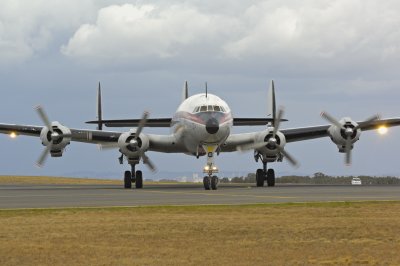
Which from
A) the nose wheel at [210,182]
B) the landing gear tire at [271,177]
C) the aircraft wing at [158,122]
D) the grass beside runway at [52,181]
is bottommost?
the nose wheel at [210,182]

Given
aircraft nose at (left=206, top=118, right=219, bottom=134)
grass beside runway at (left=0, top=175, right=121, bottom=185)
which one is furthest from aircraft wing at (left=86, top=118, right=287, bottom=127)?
grass beside runway at (left=0, top=175, right=121, bottom=185)

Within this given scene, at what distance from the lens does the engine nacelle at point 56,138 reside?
41156 mm

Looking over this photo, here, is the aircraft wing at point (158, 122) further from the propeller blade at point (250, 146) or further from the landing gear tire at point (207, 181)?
the landing gear tire at point (207, 181)

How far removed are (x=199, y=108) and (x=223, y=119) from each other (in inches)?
63.2

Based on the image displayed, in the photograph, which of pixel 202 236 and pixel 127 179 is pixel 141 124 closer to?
pixel 127 179

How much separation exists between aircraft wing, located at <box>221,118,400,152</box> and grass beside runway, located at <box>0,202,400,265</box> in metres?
21.0

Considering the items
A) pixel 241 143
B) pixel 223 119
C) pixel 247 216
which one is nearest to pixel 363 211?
pixel 247 216

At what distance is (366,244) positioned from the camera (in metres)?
14.5

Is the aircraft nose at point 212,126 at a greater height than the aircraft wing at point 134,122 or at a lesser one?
lesser

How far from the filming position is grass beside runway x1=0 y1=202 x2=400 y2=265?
12945mm

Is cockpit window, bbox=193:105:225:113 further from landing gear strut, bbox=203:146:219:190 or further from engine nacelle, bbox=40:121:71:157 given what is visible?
engine nacelle, bbox=40:121:71:157

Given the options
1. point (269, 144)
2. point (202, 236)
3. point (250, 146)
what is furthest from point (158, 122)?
point (202, 236)

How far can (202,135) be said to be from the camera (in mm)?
38688

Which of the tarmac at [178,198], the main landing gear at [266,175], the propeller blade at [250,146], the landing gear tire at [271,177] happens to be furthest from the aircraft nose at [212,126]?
the landing gear tire at [271,177]
